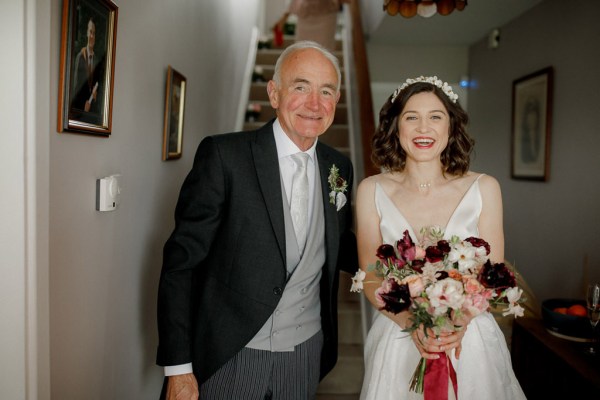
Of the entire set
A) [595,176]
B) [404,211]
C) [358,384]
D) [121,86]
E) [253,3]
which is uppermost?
[253,3]

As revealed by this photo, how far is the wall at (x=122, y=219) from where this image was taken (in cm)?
147

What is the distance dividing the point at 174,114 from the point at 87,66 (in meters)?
1.15

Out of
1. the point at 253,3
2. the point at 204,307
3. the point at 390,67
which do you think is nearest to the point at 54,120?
the point at 204,307

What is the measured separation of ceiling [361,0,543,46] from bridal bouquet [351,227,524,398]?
11.6ft

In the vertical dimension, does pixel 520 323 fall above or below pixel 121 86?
below

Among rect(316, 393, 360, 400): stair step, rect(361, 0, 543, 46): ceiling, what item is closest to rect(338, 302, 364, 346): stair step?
rect(316, 393, 360, 400): stair step

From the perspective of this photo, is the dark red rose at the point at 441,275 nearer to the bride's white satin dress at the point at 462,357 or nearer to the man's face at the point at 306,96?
the bride's white satin dress at the point at 462,357

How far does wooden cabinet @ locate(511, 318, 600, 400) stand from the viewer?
2.14 m

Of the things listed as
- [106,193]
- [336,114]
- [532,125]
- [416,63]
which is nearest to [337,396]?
[106,193]

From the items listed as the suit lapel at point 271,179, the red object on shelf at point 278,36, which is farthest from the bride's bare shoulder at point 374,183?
the red object on shelf at point 278,36

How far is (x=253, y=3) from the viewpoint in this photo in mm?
6816

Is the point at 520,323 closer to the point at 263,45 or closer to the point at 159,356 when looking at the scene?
the point at 159,356

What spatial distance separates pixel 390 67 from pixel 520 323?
424 centimetres

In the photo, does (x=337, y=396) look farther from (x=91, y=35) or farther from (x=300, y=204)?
(x=91, y=35)
